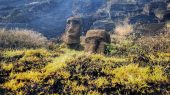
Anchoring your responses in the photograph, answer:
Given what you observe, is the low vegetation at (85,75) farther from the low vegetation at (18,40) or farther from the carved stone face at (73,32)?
the carved stone face at (73,32)

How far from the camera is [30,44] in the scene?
19.2m

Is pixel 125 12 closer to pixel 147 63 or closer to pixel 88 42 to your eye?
pixel 88 42

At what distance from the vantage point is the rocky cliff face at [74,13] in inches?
1145

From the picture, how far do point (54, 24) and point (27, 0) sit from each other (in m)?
7.53

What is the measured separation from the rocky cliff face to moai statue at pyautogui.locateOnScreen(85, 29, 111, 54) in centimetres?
950

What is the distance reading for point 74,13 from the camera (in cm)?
3731

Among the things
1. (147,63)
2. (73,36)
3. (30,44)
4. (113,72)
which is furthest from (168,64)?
(30,44)

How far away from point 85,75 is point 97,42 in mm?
5211

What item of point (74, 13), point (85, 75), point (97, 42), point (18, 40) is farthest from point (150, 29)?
point (74, 13)

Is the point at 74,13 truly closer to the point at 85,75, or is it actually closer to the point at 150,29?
the point at 150,29

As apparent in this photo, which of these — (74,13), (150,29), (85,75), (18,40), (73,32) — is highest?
(73,32)

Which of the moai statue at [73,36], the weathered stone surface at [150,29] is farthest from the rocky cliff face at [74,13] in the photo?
the moai statue at [73,36]

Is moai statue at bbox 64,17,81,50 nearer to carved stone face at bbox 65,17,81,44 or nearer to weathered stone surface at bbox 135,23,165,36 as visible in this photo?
carved stone face at bbox 65,17,81,44

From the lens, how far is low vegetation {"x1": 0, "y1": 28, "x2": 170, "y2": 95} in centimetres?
1061
